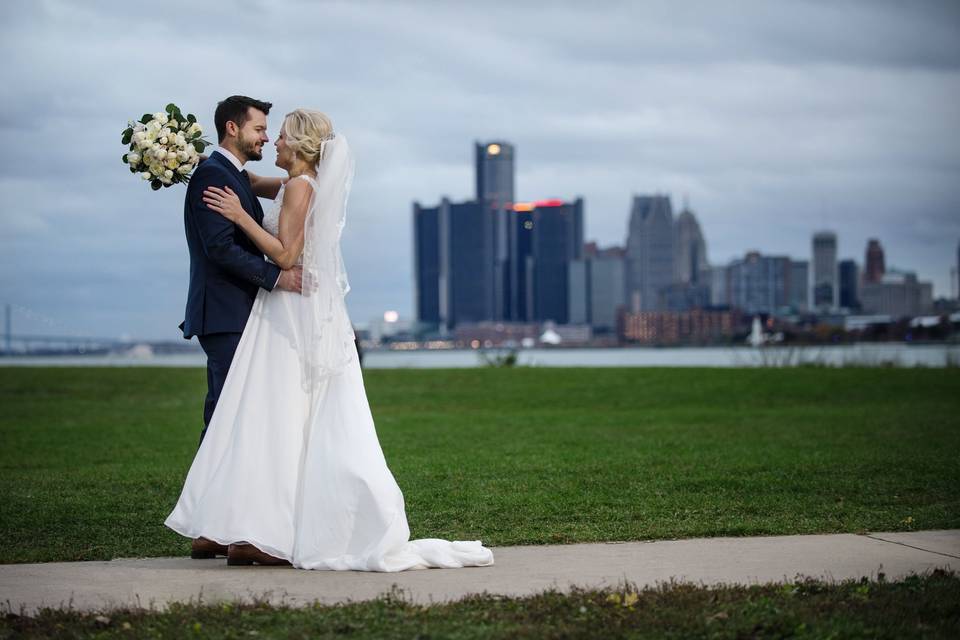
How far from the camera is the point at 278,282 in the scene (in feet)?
19.6

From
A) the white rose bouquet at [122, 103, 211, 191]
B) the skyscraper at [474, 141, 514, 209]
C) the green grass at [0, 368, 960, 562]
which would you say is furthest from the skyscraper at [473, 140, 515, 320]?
the white rose bouquet at [122, 103, 211, 191]

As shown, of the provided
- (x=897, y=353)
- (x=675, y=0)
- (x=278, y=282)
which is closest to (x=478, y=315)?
(x=675, y=0)

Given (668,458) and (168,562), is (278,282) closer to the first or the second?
(168,562)

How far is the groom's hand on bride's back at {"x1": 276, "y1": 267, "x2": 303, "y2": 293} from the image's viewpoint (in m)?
5.96

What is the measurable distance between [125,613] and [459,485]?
5221 millimetres

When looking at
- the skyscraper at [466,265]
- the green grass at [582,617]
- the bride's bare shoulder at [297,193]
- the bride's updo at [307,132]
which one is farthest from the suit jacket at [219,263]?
the skyscraper at [466,265]

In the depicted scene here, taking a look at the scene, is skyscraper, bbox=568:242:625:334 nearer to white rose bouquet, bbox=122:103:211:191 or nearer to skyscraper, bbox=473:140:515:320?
skyscraper, bbox=473:140:515:320

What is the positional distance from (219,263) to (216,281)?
0.19 m

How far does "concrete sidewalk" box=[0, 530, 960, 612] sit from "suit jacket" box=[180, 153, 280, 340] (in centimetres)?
141

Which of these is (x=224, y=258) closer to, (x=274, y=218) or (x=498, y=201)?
(x=274, y=218)

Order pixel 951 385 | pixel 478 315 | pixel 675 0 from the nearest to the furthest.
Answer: pixel 951 385
pixel 675 0
pixel 478 315

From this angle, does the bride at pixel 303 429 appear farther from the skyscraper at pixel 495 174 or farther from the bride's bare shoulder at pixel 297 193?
the skyscraper at pixel 495 174

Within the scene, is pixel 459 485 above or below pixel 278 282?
below

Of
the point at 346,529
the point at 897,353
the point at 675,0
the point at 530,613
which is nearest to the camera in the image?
the point at 530,613
